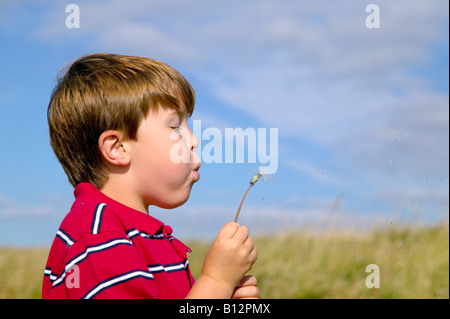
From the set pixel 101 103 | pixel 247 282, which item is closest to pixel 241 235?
pixel 247 282

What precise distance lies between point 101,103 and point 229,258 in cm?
90

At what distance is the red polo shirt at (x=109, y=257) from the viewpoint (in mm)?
1748

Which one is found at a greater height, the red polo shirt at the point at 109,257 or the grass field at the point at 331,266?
the red polo shirt at the point at 109,257

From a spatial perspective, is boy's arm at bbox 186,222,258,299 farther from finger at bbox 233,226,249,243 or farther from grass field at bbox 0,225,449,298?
grass field at bbox 0,225,449,298

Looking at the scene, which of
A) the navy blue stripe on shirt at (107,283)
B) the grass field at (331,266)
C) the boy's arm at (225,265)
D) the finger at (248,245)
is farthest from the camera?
the grass field at (331,266)

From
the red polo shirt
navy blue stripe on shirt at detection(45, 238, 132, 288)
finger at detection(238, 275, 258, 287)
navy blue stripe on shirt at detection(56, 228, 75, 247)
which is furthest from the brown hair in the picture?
finger at detection(238, 275, 258, 287)

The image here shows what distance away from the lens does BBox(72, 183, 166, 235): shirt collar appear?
206 centimetres

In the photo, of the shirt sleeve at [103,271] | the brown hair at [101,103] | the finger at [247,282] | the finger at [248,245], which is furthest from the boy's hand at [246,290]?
the brown hair at [101,103]

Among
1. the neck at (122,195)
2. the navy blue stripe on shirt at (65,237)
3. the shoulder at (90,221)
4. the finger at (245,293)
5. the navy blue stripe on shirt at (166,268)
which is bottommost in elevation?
the finger at (245,293)

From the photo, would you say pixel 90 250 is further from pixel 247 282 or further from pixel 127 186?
pixel 247 282

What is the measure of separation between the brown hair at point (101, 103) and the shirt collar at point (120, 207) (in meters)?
0.11

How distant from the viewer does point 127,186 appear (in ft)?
7.19

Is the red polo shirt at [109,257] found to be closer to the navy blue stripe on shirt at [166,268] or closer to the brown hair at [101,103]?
the navy blue stripe on shirt at [166,268]
